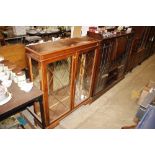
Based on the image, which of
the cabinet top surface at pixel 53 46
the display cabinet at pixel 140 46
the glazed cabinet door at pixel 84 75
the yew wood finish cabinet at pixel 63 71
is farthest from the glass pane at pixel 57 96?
the display cabinet at pixel 140 46

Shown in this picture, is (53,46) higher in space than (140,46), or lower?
higher

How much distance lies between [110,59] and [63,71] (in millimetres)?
1045

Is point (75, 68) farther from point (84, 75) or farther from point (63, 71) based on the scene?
point (63, 71)

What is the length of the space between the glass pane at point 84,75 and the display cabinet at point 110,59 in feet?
0.48

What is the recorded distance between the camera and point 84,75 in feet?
9.38

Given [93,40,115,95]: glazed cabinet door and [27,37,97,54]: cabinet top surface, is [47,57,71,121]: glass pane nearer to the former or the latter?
[27,37,97,54]: cabinet top surface

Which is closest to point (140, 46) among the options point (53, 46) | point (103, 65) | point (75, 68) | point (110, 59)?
point (110, 59)

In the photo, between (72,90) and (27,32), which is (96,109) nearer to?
(72,90)

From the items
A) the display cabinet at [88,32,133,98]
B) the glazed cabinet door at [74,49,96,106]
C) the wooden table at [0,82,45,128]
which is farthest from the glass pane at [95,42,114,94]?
the wooden table at [0,82,45,128]

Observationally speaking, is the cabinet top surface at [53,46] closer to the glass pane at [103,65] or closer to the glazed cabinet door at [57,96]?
the glazed cabinet door at [57,96]

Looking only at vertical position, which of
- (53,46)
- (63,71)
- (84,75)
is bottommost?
(63,71)

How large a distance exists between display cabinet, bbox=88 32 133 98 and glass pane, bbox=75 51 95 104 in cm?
15

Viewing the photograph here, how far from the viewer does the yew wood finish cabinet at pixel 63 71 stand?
1.87 m

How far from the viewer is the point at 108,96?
3438 millimetres
